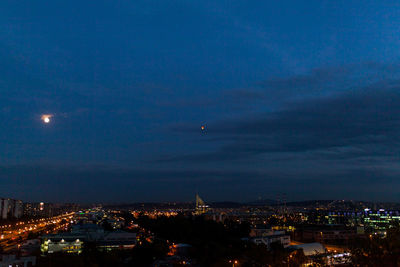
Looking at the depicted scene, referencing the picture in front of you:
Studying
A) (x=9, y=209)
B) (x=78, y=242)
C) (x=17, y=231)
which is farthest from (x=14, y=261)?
(x=9, y=209)

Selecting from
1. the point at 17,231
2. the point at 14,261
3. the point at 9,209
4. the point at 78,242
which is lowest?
the point at 17,231

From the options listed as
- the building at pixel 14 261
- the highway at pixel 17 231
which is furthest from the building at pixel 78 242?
the building at pixel 14 261

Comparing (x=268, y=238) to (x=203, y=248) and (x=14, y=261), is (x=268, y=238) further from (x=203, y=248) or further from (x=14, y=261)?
(x=14, y=261)

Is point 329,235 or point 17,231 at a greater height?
point 17,231

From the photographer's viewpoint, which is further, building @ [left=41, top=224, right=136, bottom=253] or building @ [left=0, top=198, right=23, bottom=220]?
building @ [left=0, top=198, right=23, bottom=220]

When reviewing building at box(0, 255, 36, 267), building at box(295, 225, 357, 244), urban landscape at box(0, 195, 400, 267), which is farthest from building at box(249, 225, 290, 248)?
building at box(0, 255, 36, 267)

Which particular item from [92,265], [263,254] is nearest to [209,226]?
Answer: [263,254]

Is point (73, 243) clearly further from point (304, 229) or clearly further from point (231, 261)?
point (304, 229)

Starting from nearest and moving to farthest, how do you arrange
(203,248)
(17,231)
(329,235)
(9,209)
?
(203,248) → (329,235) → (17,231) → (9,209)

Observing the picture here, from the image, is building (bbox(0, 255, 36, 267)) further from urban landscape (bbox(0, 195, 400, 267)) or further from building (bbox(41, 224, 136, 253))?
building (bbox(41, 224, 136, 253))

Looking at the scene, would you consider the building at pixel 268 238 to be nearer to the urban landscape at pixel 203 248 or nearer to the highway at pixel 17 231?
the urban landscape at pixel 203 248

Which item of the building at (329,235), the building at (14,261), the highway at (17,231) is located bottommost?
the building at (329,235)
